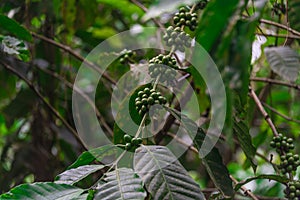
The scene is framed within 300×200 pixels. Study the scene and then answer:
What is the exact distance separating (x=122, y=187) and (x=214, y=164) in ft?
0.68

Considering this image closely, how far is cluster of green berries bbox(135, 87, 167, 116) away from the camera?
2.98ft

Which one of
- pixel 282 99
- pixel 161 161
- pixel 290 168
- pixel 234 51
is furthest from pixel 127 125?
pixel 282 99

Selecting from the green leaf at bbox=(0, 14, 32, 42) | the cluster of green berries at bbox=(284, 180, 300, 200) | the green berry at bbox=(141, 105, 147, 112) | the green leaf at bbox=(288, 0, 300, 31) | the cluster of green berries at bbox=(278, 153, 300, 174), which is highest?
the green leaf at bbox=(288, 0, 300, 31)

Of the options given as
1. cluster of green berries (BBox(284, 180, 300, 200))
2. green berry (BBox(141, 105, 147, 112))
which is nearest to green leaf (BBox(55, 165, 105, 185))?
green berry (BBox(141, 105, 147, 112))

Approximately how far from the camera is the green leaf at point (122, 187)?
27.5 inches

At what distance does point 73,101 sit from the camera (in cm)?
185

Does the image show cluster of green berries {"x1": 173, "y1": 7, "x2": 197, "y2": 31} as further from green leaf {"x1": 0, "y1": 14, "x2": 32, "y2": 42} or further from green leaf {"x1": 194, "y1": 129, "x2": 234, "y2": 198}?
green leaf {"x1": 0, "y1": 14, "x2": 32, "y2": 42}

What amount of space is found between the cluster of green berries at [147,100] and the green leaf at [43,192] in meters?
0.24

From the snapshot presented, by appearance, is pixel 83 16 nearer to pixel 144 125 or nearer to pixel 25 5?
pixel 25 5

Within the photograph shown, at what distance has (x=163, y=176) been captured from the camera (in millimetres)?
752

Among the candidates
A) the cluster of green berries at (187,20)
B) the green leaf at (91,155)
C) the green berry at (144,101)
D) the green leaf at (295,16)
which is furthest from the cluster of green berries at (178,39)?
the green leaf at (295,16)

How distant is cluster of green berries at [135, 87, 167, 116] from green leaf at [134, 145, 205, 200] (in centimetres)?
11

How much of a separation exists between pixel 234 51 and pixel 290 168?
599 mm

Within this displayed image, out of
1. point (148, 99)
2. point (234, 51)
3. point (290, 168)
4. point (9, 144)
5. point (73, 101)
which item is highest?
point (234, 51)
